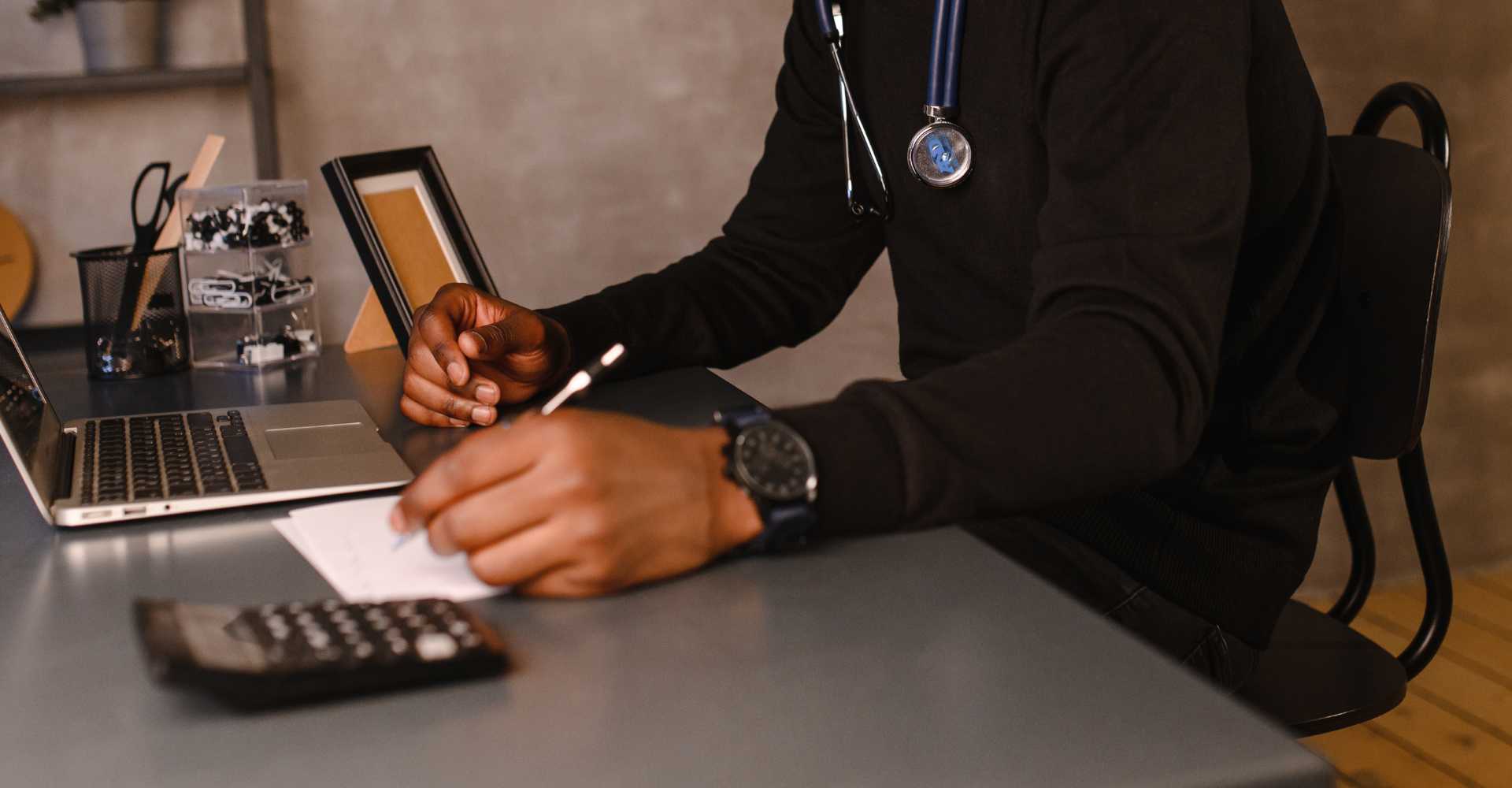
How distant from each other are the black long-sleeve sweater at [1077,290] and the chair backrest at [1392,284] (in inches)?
1.1

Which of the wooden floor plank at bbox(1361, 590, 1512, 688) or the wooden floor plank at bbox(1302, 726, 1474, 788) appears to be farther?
the wooden floor plank at bbox(1361, 590, 1512, 688)

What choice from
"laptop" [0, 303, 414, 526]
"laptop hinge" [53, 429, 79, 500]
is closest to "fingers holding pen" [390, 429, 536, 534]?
"laptop" [0, 303, 414, 526]

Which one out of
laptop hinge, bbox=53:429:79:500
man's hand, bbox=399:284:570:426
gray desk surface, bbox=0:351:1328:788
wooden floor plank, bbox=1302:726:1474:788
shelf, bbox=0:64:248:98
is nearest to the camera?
gray desk surface, bbox=0:351:1328:788

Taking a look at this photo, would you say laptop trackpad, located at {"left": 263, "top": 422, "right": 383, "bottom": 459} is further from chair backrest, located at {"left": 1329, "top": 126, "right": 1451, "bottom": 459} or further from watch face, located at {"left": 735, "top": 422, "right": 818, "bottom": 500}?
chair backrest, located at {"left": 1329, "top": 126, "right": 1451, "bottom": 459}

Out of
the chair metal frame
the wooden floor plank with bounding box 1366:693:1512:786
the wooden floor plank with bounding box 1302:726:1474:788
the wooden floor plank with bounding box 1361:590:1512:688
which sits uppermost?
the chair metal frame

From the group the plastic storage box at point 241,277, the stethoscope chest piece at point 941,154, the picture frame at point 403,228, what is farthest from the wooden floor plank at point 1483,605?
the plastic storage box at point 241,277

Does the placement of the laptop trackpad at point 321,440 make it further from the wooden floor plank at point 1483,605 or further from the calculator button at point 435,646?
the wooden floor plank at point 1483,605

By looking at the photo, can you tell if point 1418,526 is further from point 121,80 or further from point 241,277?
point 121,80

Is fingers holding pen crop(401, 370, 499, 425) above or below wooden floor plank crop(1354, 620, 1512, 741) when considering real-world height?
above

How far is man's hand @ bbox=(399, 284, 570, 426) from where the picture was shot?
1202mm

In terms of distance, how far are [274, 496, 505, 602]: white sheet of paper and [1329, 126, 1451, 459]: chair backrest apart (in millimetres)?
791

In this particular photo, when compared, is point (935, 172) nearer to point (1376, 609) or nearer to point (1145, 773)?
point (1145, 773)

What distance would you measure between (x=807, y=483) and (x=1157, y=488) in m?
0.50

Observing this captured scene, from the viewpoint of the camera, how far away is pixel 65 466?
1.06 meters
